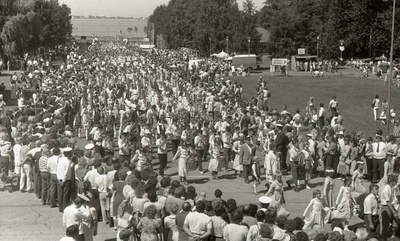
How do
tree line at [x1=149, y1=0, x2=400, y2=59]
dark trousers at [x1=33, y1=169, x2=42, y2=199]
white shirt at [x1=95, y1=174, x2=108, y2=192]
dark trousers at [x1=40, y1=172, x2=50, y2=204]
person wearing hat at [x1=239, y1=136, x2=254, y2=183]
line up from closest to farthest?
white shirt at [x1=95, y1=174, x2=108, y2=192] → dark trousers at [x1=40, y1=172, x2=50, y2=204] → dark trousers at [x1=33, y1=169, x2=42, y2=199] → person wearing hat at [x1=239, y1=136, x2=254, y2=183] → tree line at [x1=149, y1=0, x2=400, y2=59]

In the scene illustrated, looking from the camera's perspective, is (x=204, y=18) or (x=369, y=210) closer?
(x=369, y=210)

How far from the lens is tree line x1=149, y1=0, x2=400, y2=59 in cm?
7000

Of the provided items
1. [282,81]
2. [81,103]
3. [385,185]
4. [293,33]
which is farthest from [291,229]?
[293,33]

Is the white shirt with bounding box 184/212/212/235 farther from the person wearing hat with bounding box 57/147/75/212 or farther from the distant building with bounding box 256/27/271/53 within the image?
the distant building with bounding box 256/27/271/53

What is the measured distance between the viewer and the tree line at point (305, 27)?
70000mm

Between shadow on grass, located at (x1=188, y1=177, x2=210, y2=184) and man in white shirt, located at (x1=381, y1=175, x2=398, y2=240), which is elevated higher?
man in white shirt, located at (x1=381, y1=175, x2=398, y2=240)

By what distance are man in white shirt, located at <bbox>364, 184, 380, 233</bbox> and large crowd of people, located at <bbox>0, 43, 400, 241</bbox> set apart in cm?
2

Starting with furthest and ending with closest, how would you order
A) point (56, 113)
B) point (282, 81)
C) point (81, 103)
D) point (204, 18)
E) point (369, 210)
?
point (204, 18)
point (282, 81)
point (81, 103)
point (56, 113)
point (369, 210)

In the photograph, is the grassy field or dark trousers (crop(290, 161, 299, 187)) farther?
the grassy field

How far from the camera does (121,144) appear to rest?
18.8m

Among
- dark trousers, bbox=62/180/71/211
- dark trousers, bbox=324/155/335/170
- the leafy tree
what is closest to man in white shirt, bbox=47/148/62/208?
dark trousers, bbox=62/180/71/211

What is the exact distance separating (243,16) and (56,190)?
2484 inches

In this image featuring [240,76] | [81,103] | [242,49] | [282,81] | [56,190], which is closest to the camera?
[56,190]

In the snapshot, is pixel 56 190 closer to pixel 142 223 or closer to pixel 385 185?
pixel 142 223
